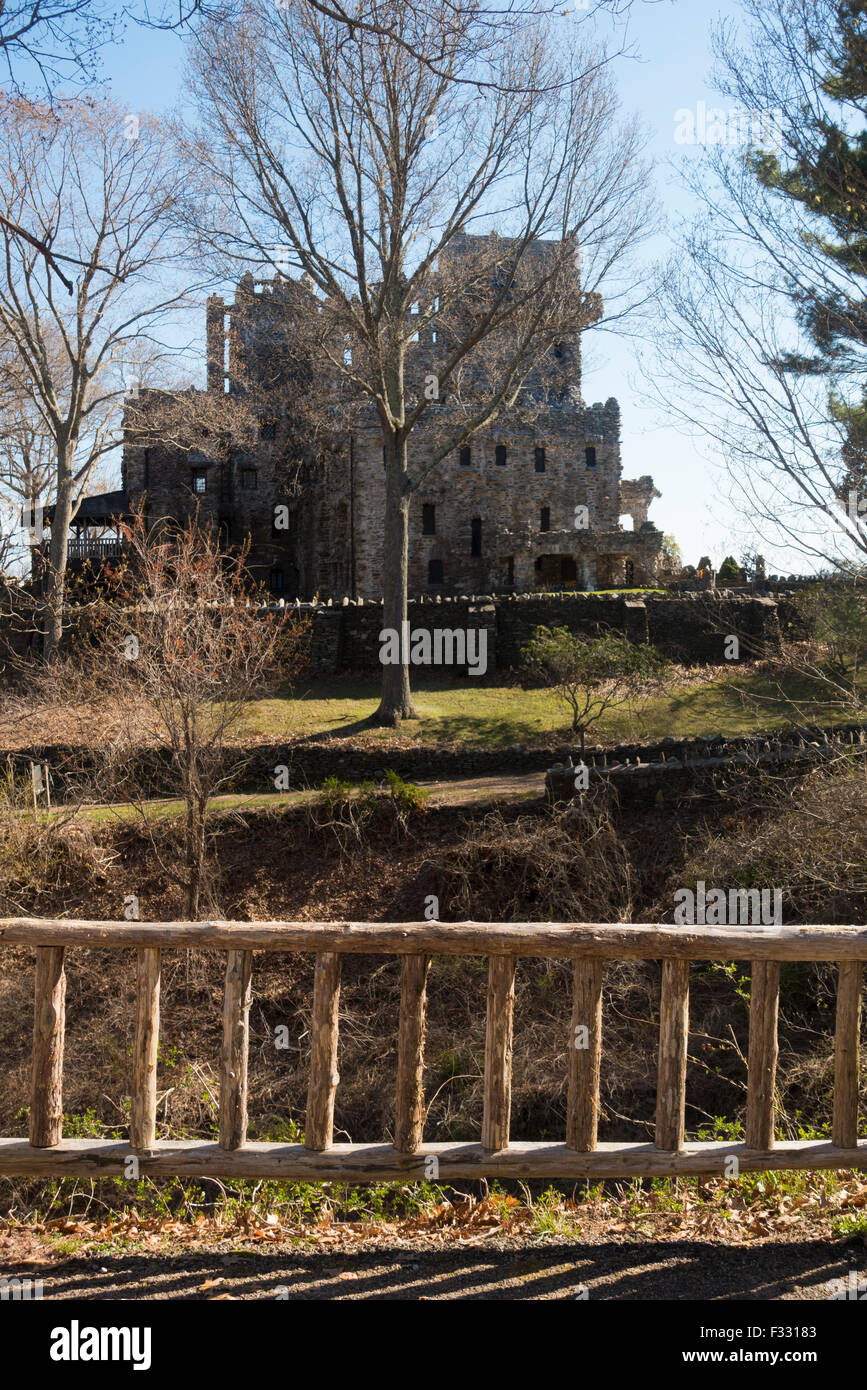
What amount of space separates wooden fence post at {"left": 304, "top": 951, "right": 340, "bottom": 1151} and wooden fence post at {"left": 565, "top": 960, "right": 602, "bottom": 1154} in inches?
45.0

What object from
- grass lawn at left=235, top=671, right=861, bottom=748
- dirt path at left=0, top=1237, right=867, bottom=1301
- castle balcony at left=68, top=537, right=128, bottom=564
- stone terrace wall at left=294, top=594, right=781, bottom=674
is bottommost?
dirt path at left=0, top=1237, right=867, bottom=1301

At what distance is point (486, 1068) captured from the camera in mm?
5160

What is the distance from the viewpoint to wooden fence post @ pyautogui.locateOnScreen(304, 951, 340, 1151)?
5.12 meters

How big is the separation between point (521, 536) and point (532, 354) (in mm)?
17213

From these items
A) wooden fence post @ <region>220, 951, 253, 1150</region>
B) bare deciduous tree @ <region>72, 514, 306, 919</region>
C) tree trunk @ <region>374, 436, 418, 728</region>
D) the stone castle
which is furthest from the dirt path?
the stone castle

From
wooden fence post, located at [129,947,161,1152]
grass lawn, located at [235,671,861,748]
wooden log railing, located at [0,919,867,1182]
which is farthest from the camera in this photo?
grass lawn, located at [235,671,861,748]

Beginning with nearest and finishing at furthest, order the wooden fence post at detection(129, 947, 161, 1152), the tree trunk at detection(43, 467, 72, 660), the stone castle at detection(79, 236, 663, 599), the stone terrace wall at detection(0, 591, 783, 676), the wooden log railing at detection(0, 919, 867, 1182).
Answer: the wooden log railing at detection(0, 919, 867, 1182) → the wooden fence post at detection(129, 947, 161, 1152) → the tree trunk at detection(43, 467, 72, 660) → the stone terrace wall at detection(0, 591, 783, 676) → the stone castle at detection(79, 236, 663, 599)

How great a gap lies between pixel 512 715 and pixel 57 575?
1045 centimetres

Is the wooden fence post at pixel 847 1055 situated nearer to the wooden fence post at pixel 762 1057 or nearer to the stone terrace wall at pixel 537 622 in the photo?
the wooden fence post at pixel 762 1057

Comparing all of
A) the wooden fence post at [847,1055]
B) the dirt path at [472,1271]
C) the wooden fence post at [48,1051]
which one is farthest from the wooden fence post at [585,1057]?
the wooden fence post at [48,1051]

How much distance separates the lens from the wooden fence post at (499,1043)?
5.16m

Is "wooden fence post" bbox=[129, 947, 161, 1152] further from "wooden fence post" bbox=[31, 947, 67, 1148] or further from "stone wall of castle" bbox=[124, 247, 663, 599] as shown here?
"stone wall of castle" bbox=[124, 247, 663, 599]
